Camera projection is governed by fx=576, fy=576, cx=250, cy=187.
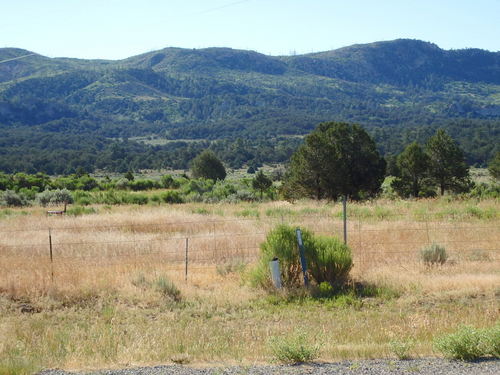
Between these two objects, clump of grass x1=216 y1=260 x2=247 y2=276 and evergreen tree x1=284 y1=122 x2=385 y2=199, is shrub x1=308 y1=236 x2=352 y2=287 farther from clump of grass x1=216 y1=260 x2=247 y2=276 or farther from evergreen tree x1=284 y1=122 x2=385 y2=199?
evergreen tree x1=284 y1=122 x2=385 y2=199

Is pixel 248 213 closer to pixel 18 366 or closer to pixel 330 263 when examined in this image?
pixel 330 263

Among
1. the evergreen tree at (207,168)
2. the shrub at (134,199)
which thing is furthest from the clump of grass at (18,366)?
the evergreen tree at (207,168)

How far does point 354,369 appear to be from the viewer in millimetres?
6426

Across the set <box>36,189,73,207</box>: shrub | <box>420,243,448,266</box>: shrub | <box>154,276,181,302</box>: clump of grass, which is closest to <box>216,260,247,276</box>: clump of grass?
<box>154,276,181,302</box>: clump of grass

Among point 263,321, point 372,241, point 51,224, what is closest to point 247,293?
point 263,321

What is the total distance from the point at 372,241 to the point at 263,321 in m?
7.55

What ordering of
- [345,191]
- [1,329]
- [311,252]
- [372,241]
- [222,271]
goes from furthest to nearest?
[345,191] → [372,241] → [222,271] → [311,252] → [1,329]

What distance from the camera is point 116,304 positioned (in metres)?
10.7

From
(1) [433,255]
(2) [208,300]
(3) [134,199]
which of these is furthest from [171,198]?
(2) [208,300]

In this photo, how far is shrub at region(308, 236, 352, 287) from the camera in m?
11.6

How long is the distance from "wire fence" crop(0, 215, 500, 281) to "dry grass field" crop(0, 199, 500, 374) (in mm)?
62

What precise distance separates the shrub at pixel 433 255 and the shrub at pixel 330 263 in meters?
2.47

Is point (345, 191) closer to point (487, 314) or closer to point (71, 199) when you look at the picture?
point (71, 199)

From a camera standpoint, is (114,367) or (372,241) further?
(372,241)
